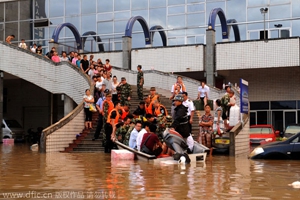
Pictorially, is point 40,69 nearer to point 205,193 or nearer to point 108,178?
point 108,178

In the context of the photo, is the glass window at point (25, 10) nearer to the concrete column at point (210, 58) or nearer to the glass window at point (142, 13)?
the glass window at point (142, 13)

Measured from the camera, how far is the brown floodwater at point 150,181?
8.50 m

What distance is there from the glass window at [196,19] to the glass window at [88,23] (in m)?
6.95

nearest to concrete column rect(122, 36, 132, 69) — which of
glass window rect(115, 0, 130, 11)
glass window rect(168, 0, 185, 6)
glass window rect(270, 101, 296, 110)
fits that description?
glass window rect(168, 0, 185, 6)

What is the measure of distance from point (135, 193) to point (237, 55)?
78.4 ft

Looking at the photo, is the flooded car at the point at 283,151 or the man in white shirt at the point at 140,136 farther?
the flooded car at the point at 283,151

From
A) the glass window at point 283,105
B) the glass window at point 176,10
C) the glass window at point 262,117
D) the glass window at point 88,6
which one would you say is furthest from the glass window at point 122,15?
the glass window at point 283,105

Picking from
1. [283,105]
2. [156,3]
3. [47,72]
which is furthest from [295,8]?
[47,72]

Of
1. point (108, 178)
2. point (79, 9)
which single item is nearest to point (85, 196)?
point (108, 178)

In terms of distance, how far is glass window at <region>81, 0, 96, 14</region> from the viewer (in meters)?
39.6

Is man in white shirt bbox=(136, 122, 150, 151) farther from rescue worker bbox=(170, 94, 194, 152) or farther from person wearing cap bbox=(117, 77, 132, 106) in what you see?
person wearing cap bbox=(117, 77, 132, 106)

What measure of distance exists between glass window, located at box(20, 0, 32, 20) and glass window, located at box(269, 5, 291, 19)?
1793cm

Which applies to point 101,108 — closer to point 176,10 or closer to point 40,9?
point 176,10

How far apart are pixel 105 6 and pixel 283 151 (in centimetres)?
2516
